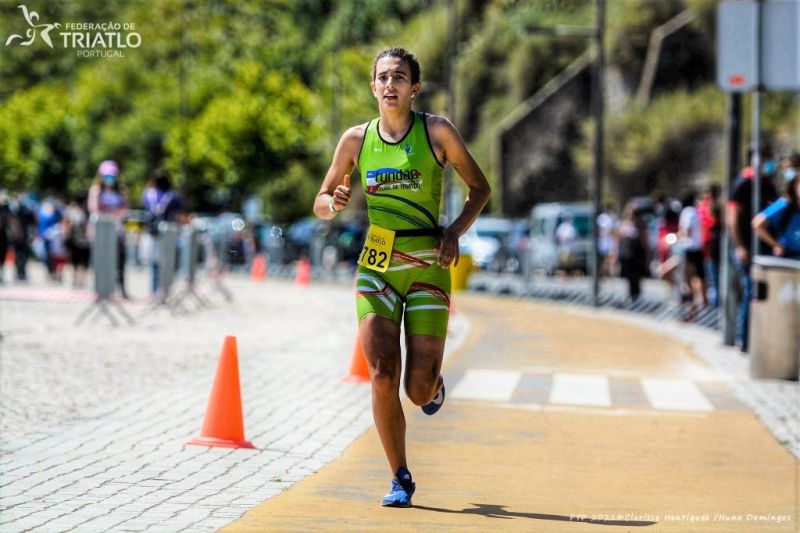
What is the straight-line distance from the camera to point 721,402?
12.8 meters

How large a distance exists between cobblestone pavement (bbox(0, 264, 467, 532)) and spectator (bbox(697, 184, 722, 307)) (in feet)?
13.6

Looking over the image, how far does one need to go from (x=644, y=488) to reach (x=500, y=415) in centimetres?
323

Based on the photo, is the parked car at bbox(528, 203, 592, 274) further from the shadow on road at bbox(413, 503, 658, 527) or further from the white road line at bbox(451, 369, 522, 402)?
the shadow on road at bbox(413, 503, 658, 527)

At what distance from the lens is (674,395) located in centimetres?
1332

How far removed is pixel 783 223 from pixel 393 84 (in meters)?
8.51

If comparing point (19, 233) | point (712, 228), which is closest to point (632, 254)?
point (712, 228)

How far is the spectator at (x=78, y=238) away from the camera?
28.4 meters

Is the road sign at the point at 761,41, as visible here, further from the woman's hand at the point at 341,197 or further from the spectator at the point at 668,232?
the spectator at the point at 668,232

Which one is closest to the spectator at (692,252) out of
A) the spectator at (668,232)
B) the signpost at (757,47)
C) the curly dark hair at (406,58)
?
the spectator at (668,232)

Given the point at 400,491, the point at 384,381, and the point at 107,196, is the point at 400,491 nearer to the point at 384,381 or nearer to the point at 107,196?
the point at 384,381

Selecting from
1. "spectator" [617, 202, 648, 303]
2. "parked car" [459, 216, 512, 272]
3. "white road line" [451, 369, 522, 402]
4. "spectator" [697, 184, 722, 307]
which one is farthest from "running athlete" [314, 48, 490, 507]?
"parked car" [459, 216, 512, 272]

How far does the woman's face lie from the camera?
24.2 ft

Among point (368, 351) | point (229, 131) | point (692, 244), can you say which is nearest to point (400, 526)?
point (368, 351)

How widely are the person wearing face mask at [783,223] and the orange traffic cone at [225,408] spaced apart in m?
7.05
